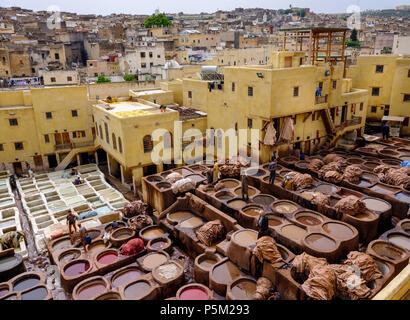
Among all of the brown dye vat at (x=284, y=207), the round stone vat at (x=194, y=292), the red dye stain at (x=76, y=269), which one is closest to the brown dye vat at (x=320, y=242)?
the brown dye vat at (x=284, y=207)

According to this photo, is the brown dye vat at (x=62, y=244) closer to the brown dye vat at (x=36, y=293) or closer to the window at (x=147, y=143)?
the brown dye vat at (x=36, y=293)

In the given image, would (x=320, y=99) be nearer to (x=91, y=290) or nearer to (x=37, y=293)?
(x=91, y=290)

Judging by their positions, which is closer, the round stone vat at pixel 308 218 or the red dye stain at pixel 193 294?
the red dye stain at pixel 193 294

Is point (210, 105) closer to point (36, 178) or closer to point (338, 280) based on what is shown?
point (36, 178)

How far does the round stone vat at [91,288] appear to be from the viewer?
13.4 metres

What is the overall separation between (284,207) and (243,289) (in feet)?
19.3

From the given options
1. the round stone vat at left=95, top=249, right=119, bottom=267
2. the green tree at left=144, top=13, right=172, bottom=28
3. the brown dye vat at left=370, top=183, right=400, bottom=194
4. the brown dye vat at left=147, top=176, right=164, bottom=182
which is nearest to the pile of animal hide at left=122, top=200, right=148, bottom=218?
the brown dye vat at left=147, top=176, right=164, bottom=182

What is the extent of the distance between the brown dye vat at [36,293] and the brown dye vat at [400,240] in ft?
49.2

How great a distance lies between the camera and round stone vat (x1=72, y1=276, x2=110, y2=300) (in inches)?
528

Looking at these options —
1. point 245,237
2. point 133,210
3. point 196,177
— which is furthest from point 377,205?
point 133,210

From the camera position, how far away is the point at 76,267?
1530cm

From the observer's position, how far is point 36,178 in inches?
1076
